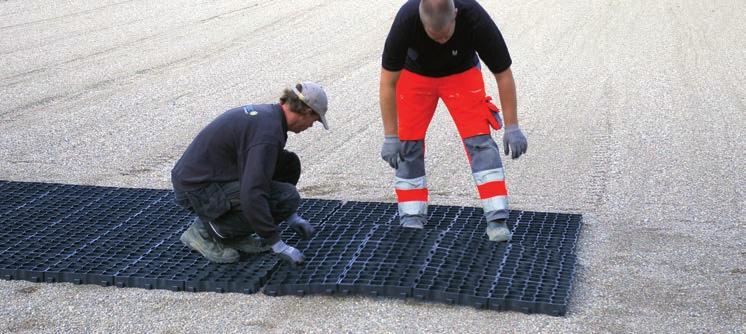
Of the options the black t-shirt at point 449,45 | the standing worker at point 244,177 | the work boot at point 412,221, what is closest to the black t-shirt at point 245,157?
the standing worker at point 244,177

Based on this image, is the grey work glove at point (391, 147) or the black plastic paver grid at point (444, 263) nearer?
the black plastic paver grid at point (444, 263)

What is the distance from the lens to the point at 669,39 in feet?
47.5

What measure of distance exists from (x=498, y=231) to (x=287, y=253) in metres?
1.28

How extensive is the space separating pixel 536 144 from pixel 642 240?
2.67 metres

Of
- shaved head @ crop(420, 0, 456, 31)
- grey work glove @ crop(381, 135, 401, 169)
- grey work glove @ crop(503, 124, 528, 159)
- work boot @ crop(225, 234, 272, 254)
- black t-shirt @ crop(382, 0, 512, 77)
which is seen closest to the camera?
shaved head @ crop(420, 0, 456, 31)

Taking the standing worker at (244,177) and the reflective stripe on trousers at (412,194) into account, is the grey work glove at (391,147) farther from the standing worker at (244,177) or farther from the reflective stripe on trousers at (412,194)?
the standing worker at (244,177)

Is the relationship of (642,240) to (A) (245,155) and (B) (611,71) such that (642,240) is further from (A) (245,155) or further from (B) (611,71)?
(B) (611,71)

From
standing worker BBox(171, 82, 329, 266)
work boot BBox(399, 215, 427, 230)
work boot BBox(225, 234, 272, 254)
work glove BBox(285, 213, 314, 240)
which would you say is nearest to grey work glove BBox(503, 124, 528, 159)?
work boot BBox(399, 215, 427, 230)

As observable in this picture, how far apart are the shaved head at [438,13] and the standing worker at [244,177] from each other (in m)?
0.67

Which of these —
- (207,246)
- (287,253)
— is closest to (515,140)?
(287,253)

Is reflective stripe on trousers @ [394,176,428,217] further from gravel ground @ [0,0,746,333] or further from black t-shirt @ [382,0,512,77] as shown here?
gravel ground @ [0,0,746,333]

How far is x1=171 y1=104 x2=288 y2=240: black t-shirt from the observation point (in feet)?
16.4

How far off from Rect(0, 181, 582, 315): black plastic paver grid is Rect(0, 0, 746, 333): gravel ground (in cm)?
12

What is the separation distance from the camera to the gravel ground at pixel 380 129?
4.93 meters
